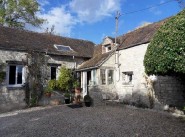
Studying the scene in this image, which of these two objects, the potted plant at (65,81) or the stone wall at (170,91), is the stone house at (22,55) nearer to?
the potted plant at (65,81)

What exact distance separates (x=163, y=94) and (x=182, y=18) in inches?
239

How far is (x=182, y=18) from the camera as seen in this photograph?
8.91 metres

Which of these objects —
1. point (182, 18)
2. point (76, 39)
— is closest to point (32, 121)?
point (182, 18)

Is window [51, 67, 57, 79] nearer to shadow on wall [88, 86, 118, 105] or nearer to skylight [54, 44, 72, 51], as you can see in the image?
skylight [54, 44, 72, 51]

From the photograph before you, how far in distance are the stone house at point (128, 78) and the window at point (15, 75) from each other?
5517 millimetres

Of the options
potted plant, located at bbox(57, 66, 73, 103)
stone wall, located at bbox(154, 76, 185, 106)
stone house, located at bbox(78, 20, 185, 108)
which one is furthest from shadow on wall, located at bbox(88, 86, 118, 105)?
stone wall, located at bbox(154, 76, 185, 106)

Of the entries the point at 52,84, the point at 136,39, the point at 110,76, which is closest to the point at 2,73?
→ the point at 52,84

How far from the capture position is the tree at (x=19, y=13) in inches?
1147

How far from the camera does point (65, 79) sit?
710 inches

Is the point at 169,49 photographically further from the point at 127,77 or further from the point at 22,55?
the point at 22,55

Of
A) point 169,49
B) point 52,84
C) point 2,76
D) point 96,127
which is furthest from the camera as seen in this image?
point 52,84

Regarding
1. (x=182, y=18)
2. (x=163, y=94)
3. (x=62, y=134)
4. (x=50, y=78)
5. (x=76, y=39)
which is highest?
(x=76, y=39)

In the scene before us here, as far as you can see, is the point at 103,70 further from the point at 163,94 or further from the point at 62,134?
the point at 62,134

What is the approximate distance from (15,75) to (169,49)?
12.2 metres
